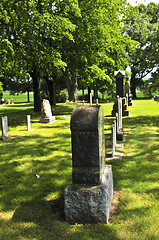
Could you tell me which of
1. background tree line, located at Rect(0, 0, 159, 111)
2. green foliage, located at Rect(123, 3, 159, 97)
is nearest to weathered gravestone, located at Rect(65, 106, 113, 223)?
background tree line, located at Rect(0, 0, 159, 111)

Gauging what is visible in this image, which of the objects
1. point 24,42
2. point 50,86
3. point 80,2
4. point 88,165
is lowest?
point 88,165

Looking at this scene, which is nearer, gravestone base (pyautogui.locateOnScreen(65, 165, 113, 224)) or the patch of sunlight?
gravestone base (pyautogui.locateOnScreen(65, 165, 113, 224))

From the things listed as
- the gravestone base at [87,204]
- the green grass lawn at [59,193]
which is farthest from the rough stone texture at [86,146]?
the green grass lawn at [59,193]

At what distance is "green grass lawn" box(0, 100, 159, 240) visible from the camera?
382 cm

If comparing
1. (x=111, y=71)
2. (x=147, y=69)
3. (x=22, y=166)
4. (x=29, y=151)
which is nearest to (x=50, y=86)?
(x=111, y=71)

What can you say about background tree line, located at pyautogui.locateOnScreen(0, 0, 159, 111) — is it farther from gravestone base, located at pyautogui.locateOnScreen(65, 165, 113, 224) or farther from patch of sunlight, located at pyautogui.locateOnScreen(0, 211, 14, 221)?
gravestone base, located at pyautogui.locateOnScreen(65, 165, 113, 224)

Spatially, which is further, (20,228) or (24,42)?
(24,42)

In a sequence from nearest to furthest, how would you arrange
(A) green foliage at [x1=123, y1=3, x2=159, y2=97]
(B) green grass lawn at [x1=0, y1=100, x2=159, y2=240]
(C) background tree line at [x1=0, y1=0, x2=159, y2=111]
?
(B) green grass lawn at [x1=0, y1=100, x2=159, y2=240], (C) background tree line at [x1=0, y1=0, x2=159, y2=111], (A) green foliage at [x1=123, y1=3, x2=159, y2=97]

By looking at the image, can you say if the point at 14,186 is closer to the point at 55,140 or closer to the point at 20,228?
the point at 20,228

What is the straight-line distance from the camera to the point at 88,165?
163 inches

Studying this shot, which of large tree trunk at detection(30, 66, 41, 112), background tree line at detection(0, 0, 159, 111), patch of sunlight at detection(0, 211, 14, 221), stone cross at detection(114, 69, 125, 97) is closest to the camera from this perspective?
patch of sunlight at detection(0, 211, 14, 221)

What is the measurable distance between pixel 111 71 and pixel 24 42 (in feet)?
33.4

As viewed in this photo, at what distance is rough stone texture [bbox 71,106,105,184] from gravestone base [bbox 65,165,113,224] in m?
0.16

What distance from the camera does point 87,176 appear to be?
4.13 meters
